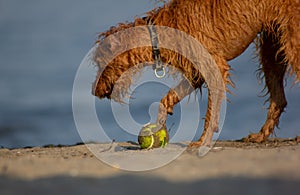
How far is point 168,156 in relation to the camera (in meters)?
6.91

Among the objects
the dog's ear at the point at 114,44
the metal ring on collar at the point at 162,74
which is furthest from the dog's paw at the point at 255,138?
the dog's ear at the point at 114,44

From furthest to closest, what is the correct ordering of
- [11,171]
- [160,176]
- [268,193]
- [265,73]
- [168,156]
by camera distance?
1. [265,73]
2. [168,156]
3. [11,171]
4. [160,176]
5. [268,193]

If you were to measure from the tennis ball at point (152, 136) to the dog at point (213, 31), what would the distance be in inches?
14.3

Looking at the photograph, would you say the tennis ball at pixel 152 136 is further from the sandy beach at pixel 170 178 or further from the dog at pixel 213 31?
the sandy beach at pixel 170 178

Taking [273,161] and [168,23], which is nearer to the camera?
[273,161]

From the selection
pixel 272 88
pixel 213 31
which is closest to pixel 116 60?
pixel 213 31

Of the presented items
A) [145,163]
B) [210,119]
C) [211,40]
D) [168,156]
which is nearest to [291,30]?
[211,40]

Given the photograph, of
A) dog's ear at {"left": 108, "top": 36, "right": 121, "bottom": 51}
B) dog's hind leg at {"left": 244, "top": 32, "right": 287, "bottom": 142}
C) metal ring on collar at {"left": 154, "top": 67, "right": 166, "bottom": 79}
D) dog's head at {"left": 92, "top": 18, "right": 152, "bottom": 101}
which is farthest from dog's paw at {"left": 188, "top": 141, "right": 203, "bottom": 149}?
dog's hind leg at {"left": 244, "top": 32, "right": 287, "bottom": 142}

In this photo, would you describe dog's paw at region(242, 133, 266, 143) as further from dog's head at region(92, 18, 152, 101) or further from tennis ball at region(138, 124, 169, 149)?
dog's head at region(92, 18, 152, 101)

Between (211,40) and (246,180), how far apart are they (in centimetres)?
443

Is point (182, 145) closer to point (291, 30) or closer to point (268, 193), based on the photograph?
point (291, 30)

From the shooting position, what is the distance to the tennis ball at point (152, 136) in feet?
28.2

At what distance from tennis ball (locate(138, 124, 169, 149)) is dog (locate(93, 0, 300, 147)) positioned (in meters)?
0.36

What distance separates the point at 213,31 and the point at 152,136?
6.41 ft
